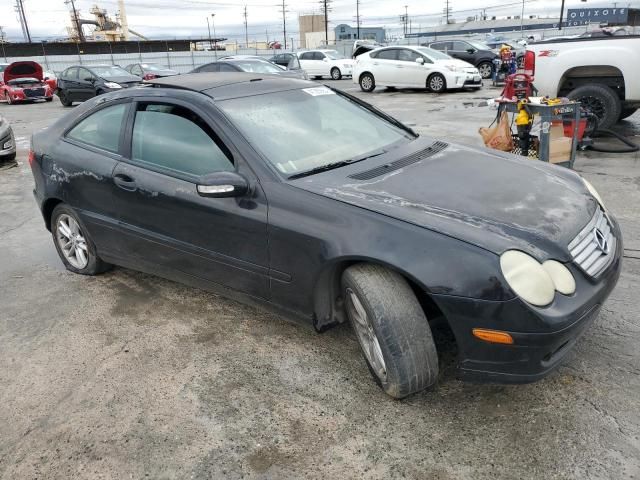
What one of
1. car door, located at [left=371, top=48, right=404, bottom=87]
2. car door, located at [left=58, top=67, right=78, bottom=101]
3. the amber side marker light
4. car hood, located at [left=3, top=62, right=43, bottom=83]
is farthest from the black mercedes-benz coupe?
car hood, located at [left=3, top=62, right=43, bottom=83]

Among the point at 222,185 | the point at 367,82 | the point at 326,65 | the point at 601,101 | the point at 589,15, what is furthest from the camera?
the point at 589,15

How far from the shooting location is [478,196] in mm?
2727

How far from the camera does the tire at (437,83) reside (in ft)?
54.1

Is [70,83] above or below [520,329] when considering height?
below

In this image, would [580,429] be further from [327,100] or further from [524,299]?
[327,100]

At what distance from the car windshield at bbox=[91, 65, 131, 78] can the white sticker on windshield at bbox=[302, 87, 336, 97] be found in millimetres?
15936

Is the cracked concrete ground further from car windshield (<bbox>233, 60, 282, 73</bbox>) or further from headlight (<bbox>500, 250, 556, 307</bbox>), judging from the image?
car windshield (<bbox>233, 60, 282, 73</bbox>)

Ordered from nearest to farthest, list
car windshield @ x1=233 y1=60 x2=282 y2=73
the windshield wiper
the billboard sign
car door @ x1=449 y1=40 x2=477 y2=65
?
the windshield wiper
car windshield @ x1=233 y1=60 x2=282 y2=73
car door @ x1=449 y1=40 x2=477 y2=65
the billboard sign

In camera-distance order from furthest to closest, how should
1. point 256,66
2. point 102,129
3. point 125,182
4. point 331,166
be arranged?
point 256,66, point 102,129, point 125,182, point 331,166

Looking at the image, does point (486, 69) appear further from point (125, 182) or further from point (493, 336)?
point (493, 336)

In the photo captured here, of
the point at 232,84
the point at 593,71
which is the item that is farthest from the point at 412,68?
the point at 232,84

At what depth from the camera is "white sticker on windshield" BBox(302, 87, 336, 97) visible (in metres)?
3.75

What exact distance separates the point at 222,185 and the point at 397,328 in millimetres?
1162

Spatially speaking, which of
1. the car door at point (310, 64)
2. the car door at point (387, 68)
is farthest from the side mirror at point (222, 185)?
the car door at point (310, 64)
